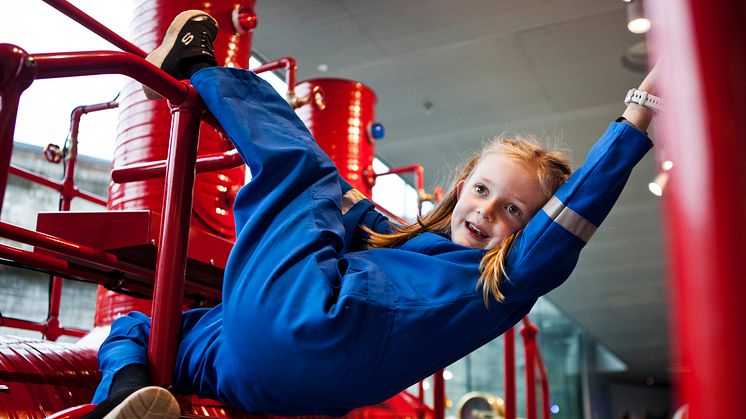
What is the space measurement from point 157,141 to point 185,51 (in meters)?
1.48

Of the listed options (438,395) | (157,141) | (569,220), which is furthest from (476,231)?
(157,141)

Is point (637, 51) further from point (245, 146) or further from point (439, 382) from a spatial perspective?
point (245, 146)

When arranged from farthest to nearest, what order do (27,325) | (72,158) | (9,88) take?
(72,158) → (27,325) → (9,88)

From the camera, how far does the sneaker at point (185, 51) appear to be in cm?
137

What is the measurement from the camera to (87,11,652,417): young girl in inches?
43.9

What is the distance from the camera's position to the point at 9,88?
0.82 metres

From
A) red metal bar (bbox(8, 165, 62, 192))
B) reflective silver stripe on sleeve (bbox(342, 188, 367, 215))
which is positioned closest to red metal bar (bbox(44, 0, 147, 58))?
red metal bar (bbox(8, 165, 62, 192))

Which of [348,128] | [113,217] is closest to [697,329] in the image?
[113,217]

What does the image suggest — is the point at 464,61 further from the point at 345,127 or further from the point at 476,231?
the point at 476,231

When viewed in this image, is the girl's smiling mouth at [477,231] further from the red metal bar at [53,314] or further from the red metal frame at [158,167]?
the red metal bar at [53,314]

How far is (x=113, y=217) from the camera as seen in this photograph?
211cm

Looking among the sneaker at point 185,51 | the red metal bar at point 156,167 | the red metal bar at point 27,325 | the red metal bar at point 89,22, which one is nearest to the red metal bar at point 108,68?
the sneaker at point 185,51

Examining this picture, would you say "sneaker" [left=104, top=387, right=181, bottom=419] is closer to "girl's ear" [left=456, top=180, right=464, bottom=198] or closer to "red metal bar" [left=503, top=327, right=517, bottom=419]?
"girl's ear" [left=456, top=180, right=464, bottom=198]

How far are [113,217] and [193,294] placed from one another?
0.48 metres
